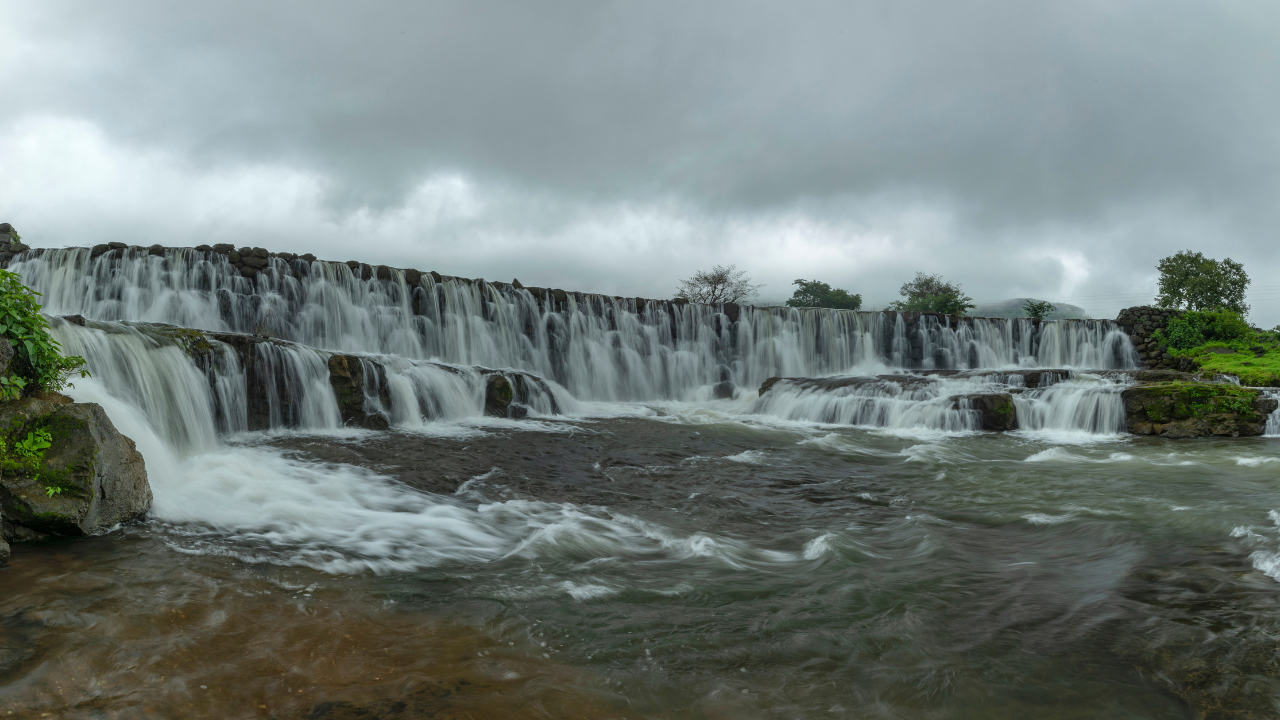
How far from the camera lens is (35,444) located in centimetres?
490

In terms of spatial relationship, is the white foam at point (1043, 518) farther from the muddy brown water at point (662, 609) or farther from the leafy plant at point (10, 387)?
the leafy plant at point (10, 387)

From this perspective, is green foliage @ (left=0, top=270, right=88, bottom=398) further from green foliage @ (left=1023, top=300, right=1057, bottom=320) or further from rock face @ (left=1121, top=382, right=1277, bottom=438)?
green foliage @ (left=1023, top=300, right=1057, bottom=320)

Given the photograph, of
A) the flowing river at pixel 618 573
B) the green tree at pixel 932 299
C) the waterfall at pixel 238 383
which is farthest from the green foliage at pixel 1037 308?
the waterfall at pixel 238 383

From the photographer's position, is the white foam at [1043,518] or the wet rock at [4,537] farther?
the white foam at [1043,518]

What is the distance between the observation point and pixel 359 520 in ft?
19.5

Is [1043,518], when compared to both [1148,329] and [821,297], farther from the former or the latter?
[821,297]

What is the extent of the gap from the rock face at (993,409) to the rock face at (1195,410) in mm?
2368

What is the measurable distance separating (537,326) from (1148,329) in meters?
Answer: 27.7

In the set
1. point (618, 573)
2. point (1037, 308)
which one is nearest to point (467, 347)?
point (618, 573)

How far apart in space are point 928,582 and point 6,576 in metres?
5.98

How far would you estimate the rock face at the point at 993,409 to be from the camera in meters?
15.5

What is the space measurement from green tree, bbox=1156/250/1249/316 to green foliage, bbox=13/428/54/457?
50.3 metres

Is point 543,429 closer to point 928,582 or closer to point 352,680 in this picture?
point 928,582

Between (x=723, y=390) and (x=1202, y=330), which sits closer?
(x=723, y=390)
